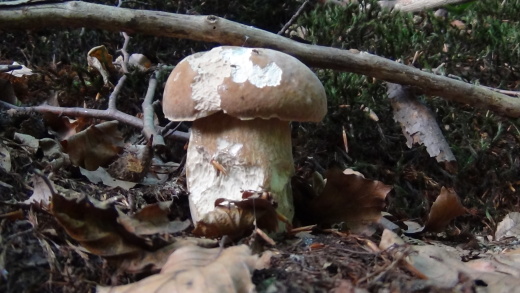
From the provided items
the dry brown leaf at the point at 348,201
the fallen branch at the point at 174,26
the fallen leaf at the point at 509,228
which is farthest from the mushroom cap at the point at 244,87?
the fallen leaf at the point at 509,228

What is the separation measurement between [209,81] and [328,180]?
0.53m

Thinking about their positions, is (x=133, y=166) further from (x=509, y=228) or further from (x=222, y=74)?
(x=509, y=228)

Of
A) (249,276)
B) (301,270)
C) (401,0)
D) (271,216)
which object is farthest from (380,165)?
(401,0)

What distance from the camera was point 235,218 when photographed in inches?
56.6

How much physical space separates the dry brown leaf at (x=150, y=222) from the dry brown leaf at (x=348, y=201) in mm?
542

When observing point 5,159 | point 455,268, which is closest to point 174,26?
point 5,159

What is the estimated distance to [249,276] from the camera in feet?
3.43

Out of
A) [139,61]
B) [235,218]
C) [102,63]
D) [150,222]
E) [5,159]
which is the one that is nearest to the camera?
[150,222]

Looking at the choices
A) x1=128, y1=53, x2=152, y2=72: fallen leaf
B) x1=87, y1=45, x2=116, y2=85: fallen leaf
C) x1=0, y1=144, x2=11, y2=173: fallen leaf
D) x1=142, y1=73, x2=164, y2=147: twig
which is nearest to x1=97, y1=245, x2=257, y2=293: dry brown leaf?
x1=0, y1=144, x2=11, y2=173: fallen leaf

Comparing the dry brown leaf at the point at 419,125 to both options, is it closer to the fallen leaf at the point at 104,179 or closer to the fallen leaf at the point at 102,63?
the fallen leaf at the point at 104,179

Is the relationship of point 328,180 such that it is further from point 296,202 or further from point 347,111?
point 347,111

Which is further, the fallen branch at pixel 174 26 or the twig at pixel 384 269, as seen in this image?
the fallen branch at pixel 174 26

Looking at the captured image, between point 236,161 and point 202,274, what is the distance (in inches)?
24.0

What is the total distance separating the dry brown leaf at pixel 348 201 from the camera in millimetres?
1674
